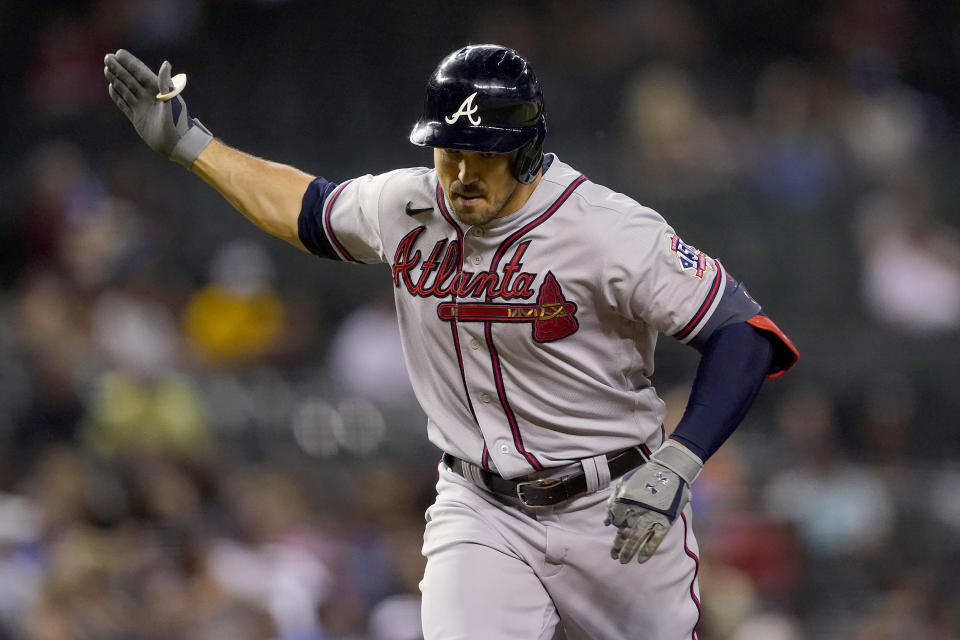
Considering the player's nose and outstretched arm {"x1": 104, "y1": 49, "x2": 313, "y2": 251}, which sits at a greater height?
outstretched arm {"x1": 104, "y1": 49, "x2": 313, "y2": 251}

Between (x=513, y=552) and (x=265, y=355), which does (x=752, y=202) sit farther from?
(x=513, y=552)

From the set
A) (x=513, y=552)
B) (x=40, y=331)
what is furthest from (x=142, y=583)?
(x=513, y=552)

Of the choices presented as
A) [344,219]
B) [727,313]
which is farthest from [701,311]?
[344,219]

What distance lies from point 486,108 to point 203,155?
89 cm

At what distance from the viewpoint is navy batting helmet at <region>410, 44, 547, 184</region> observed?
316cm

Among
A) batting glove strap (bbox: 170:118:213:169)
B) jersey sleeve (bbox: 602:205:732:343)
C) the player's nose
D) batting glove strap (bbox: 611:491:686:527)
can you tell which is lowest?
batting glove strap (bbox: 611:491:686:527)

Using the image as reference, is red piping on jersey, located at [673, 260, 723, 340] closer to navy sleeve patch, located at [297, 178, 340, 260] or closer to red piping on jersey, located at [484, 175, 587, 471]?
red piping on jersey, located at [484, 175, 587, 471]

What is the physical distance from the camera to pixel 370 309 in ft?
28.1

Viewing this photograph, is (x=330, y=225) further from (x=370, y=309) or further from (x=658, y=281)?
(x=370, y=309)

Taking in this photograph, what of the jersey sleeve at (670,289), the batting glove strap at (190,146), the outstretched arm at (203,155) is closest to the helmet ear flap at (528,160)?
the jersey sleeve at (670,289)

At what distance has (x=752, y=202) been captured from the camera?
8.39m

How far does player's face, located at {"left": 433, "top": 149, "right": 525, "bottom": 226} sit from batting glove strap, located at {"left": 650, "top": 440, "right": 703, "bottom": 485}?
0.63 metres

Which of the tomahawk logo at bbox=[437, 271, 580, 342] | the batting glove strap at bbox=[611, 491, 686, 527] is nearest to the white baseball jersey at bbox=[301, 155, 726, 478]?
the tomahawk logo at bbox=[437, 271, 580, 342]

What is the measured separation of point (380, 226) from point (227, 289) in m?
5.56
